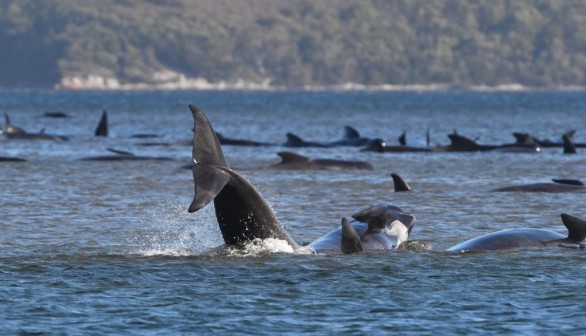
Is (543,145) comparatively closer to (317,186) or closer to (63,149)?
(63,149)

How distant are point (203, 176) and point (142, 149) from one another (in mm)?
34013

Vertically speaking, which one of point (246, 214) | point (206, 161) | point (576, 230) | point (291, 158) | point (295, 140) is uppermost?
point (206, 161)

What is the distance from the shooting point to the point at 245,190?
17609mm

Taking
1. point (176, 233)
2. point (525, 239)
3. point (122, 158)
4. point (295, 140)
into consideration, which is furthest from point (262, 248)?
point (295, 140)

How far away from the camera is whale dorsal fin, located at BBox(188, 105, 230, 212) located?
16469 mm

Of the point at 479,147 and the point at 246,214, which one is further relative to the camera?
the point at 479,147

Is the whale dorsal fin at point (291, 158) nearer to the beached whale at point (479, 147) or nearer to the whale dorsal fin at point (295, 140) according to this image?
the beached whale at point (479, 147)

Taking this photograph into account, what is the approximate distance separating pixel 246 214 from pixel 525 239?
162 inches

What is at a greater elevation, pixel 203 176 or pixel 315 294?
pixel 203 176

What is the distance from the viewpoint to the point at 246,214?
58.6ft

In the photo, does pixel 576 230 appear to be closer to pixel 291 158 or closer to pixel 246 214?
pixel 246 214

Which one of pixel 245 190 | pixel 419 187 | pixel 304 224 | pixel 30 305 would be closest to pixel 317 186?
pixel 419 187

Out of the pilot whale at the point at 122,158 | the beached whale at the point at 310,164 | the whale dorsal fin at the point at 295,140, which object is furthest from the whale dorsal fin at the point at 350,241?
the whale dorsal fin at the point at 295,140

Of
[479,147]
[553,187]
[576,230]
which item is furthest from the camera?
[479,147]
